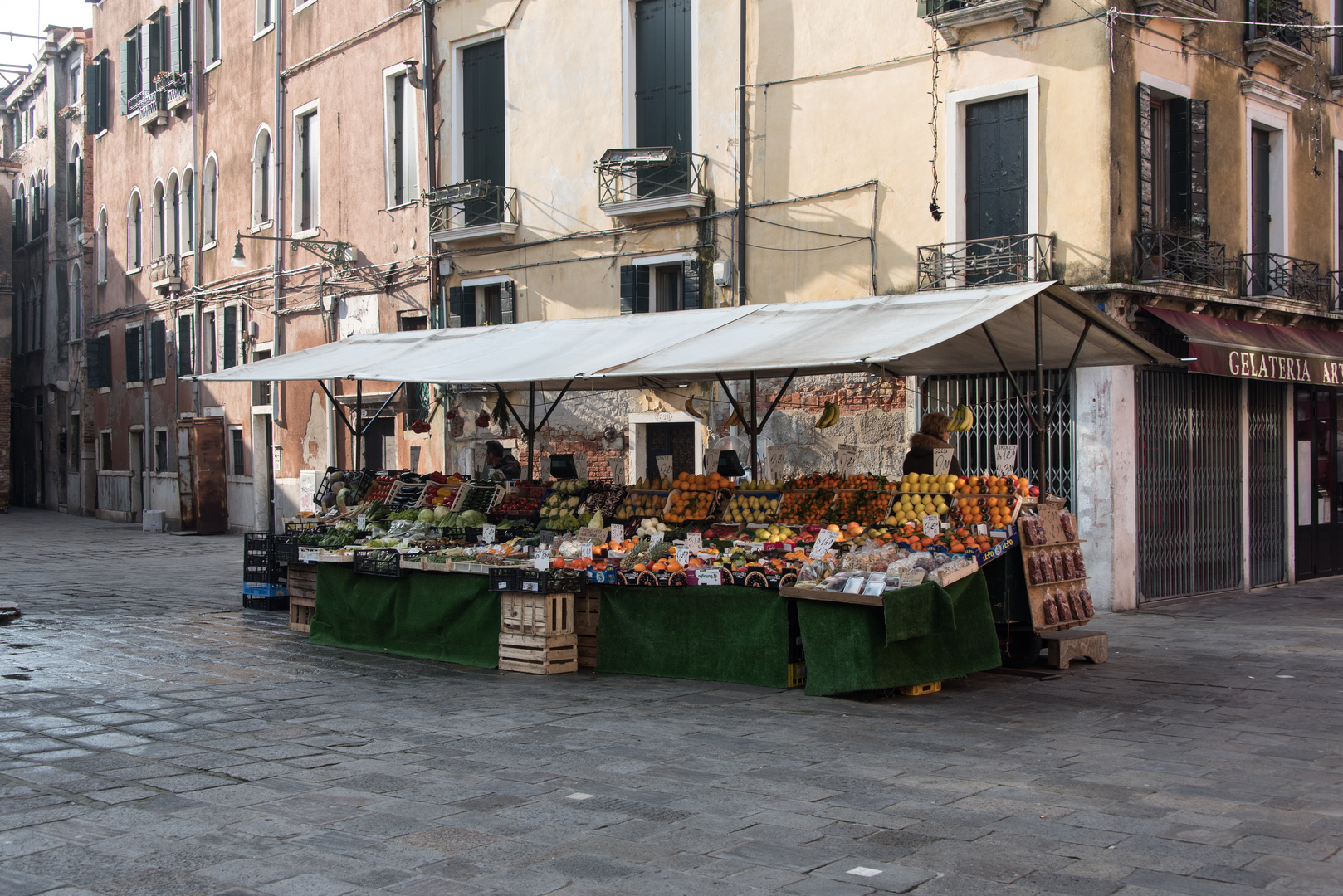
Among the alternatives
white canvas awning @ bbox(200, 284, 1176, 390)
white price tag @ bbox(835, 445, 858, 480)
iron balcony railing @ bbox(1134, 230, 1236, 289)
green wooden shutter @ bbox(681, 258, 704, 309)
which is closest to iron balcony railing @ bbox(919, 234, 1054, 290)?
iron balcony railing @ bbox(1134, 230, 1236, 289)

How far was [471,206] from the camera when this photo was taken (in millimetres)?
17578

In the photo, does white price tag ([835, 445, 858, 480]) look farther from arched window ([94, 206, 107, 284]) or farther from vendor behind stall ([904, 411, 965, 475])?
arched window ([94, 206, 107, 284])

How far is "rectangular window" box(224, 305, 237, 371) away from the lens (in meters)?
23.0

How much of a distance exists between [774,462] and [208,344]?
14277mm

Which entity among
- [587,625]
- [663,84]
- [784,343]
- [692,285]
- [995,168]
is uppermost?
[663,84]

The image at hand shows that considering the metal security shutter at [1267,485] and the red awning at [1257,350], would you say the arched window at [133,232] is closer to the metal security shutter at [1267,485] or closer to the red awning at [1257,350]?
the red awning at [1257,350]

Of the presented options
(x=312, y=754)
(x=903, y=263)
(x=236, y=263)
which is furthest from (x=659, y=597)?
(x=236, y=263)

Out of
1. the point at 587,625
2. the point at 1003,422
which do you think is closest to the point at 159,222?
the point at 1003,422

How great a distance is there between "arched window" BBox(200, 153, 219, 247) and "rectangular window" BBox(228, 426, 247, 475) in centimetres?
381

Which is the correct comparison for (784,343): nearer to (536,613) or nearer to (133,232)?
(536,613)

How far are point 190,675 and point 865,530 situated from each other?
15.0ft

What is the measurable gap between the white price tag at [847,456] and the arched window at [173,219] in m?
17.0

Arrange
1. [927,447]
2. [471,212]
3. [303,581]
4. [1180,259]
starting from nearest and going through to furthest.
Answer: [927,447] → [303,581] → [1180,259] → [471,212]

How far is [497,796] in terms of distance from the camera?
522cm
